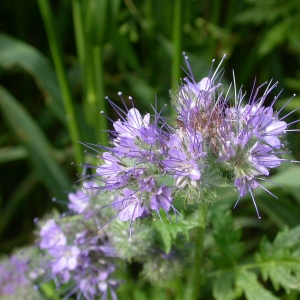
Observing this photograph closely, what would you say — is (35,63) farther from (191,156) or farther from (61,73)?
(191,156)

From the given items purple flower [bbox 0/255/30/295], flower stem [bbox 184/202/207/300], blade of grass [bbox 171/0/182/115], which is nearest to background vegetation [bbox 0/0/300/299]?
blade of grass [bbox 171/0/182/115]

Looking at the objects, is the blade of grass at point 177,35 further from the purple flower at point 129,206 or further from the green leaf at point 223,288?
the purple flower at point 129,206

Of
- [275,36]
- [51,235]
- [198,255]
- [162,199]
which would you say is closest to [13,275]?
[51,235]

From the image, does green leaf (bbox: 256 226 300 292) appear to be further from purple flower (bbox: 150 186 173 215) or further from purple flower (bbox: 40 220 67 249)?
purple flower (bbox: 40 220 67 249)

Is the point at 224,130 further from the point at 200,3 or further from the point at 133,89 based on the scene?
the point at 200,3

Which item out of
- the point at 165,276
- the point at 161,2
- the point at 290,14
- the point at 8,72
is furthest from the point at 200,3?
the point at 165,276

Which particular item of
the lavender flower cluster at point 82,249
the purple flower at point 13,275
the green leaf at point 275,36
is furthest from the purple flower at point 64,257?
the green leaf at point 275,36
